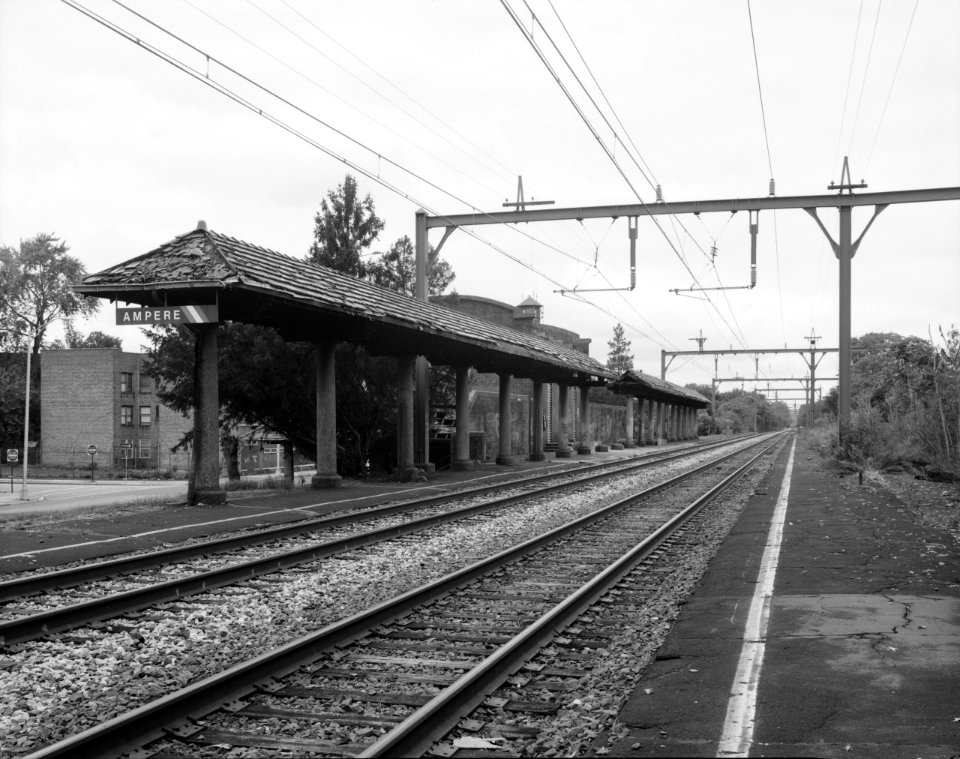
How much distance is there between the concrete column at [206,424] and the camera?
51.4 feet

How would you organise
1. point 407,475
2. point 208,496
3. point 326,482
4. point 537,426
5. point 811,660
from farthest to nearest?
point 537,426
point 407,475
point 326,482
point 208,496
point 811,660

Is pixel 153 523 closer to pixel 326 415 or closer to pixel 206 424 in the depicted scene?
pixel 206 424

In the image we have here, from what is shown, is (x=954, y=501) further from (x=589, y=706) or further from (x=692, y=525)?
(x=589, y=706)

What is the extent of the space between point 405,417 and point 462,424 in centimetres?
528

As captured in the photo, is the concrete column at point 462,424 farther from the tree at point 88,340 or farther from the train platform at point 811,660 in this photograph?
the tree at point 88,340

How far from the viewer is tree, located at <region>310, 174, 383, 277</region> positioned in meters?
30.2

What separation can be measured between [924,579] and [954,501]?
27.5 ft

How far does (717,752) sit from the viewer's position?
4398mm

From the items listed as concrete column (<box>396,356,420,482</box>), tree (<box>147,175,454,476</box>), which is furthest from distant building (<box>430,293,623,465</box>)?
concrete column (<box>396,356,420,482</box>)

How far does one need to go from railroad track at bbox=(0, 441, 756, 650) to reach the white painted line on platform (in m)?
4.42

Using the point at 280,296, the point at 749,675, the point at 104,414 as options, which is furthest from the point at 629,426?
the point at 749,675

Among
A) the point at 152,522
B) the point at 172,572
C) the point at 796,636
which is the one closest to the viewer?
the point at 796,636

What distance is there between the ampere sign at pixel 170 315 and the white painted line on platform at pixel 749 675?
30.3 feet

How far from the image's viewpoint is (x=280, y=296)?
15391 millimetres
